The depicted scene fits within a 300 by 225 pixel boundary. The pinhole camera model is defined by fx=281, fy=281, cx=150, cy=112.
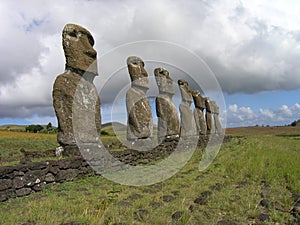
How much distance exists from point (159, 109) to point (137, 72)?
2736 millimetres

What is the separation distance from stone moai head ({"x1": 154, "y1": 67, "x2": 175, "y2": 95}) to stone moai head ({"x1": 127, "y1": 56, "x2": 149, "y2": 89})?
219cm

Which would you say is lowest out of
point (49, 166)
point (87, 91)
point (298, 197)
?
point (298, 197)

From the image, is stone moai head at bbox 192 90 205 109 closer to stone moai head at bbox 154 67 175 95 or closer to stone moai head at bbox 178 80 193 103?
stone moai head at bbox 178 80 193 103

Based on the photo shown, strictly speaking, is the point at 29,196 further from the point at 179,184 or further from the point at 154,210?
the point at 179,184

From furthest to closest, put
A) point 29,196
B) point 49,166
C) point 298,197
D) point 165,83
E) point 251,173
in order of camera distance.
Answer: point 165,83 → point 251,173 → point 49,166 → point 29,196 → point 298,197

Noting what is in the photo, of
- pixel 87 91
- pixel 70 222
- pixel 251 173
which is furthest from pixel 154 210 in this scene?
pixel 87 91

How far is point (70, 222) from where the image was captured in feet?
13.1

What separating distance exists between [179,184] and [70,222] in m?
3.40

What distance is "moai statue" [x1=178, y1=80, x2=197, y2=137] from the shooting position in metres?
15.8

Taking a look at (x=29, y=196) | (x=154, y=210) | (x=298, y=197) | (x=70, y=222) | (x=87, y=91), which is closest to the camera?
(x=70, y=222)

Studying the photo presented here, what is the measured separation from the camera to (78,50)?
834cm

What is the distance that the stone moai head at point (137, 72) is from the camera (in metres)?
11.8

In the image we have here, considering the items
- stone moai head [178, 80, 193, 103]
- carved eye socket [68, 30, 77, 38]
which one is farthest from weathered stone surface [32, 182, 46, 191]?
stone moai head [178, 80, 193, 103]

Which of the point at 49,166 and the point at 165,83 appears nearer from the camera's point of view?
the point at 49,166
